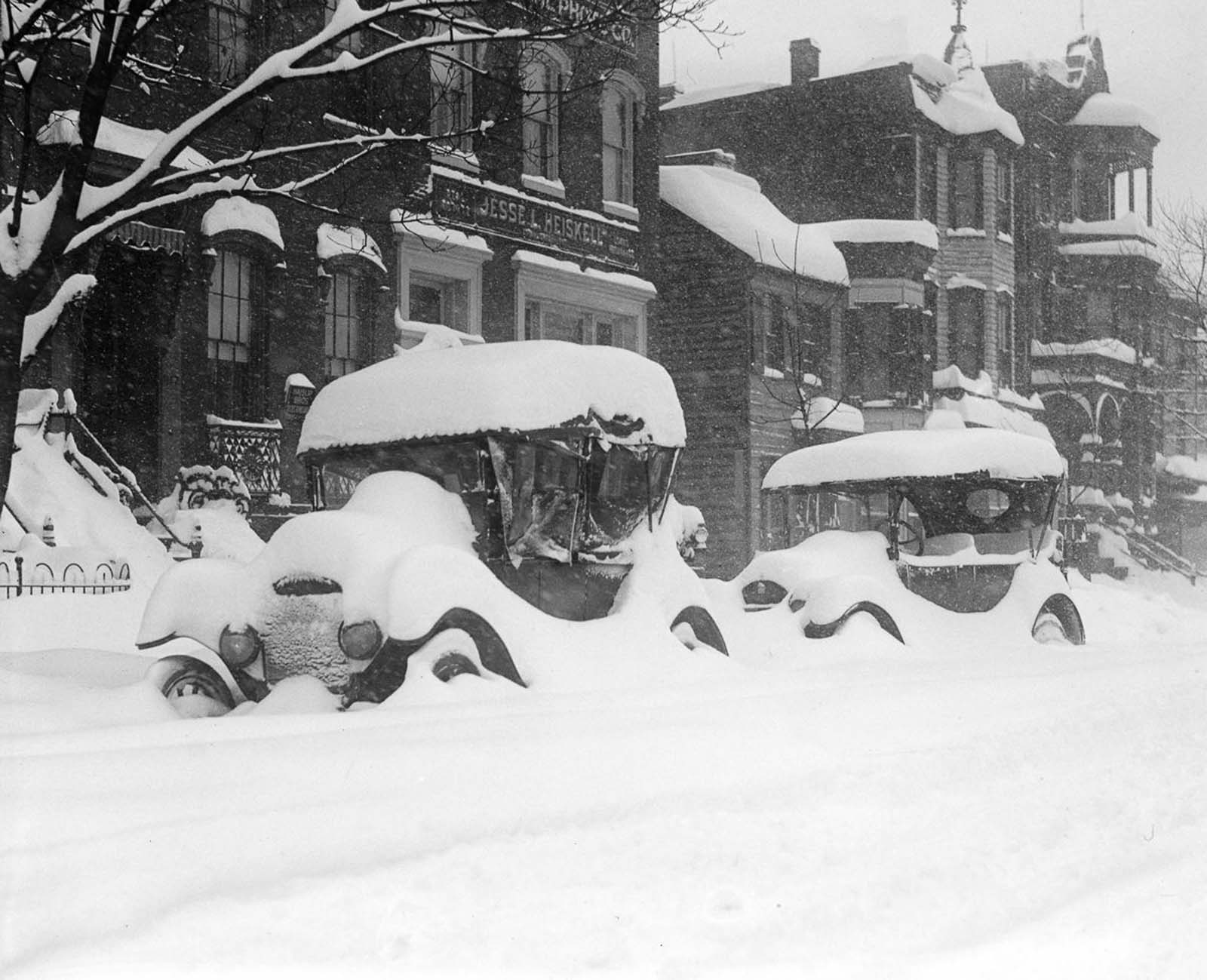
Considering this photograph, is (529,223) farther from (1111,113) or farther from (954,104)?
(1111,113)

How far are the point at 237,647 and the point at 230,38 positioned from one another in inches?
449

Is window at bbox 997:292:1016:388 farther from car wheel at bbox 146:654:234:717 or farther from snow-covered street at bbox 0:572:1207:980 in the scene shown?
car wheel at bbox 146:654:234:717

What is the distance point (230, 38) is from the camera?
1728 centimetres

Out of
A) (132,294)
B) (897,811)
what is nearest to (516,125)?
(132,294)

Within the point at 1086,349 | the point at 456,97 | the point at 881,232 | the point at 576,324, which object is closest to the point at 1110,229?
the point at 1086,349

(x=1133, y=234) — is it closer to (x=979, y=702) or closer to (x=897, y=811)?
(x=979, y=702)

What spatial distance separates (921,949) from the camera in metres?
4.01

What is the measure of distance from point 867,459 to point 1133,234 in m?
29.4

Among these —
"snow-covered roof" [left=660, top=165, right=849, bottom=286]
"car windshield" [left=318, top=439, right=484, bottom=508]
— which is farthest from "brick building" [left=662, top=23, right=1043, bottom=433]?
"car windshield" [left=318, top=439, right=484, bottom=508]

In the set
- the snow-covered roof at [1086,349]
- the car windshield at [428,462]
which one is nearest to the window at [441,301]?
the car windshield at [428,462]

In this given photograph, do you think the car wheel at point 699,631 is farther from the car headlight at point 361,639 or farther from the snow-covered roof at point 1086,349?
the snow-covered roof at point 1086,349

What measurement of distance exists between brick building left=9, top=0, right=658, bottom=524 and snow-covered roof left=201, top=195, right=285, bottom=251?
27mm

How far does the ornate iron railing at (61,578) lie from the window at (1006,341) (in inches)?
1039

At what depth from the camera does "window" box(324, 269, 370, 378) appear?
63.1 feet
